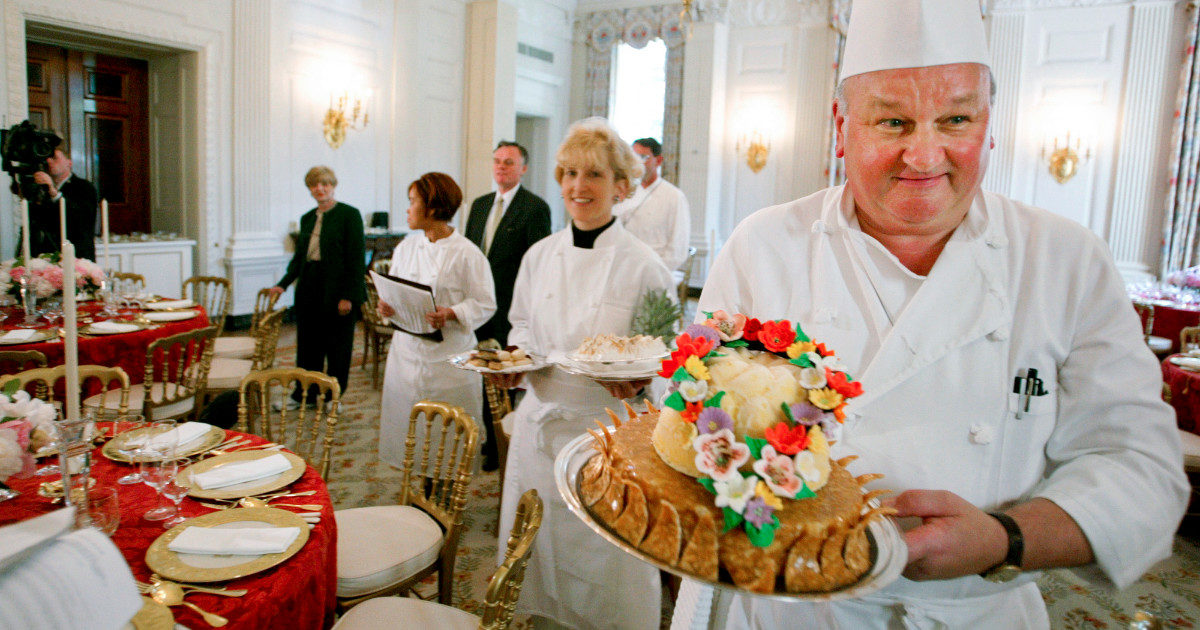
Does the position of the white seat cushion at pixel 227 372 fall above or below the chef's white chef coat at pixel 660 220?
below

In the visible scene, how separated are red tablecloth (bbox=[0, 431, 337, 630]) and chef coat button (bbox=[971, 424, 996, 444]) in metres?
1.32

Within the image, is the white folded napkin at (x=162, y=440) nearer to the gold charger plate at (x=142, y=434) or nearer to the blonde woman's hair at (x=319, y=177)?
the gold charger plate at (x=142, y=434)

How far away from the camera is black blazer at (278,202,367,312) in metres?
4.79

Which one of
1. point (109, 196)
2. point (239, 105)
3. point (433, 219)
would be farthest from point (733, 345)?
point (109, 196)

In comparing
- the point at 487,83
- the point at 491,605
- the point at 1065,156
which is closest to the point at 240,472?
the point at 491,605

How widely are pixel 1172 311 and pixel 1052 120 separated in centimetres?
304

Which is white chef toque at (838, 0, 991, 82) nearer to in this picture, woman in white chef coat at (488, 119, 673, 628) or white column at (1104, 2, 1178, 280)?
woman in white chef coat at (488, 119, 673, 628)

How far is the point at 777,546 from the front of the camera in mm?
759

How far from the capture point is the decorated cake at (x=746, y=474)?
76 centimetres

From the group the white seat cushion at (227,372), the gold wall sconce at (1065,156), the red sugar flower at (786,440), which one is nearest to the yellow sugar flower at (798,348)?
the red sugar flower at (786,440)

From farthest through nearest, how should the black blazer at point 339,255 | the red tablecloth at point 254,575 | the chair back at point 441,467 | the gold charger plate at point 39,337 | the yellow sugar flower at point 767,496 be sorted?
the black blazer at point 339,255, the gold charger plate at point 39,337, the chair back at point 441,467, the red tablecloth at point 254,575, the yellow sugar flower at point 767,496

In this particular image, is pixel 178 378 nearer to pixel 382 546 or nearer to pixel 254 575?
pixel 382 546

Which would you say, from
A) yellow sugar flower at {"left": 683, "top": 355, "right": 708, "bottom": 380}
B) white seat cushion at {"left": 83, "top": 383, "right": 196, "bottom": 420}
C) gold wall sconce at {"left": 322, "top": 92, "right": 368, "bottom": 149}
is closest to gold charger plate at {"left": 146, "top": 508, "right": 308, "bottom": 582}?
yellow sugar flower at {"left": 683, "top": 355, "right": 708, "bottom": 380}

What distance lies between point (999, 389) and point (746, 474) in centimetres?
47
